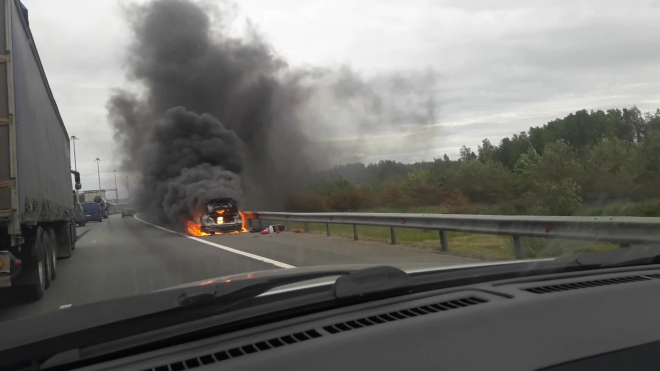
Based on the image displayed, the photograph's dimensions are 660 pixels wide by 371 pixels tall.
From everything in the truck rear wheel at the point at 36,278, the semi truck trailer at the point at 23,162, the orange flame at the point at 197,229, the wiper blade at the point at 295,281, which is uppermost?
the semi truck trailer at the point at 23,162

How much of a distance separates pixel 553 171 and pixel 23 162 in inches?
466

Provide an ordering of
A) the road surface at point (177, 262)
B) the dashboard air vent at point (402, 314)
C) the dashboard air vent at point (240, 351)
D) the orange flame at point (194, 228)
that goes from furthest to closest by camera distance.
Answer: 1. the orange flame at point (194, 228)
2. the road surface at point (177, 262)
3. the dashboard air vent at point (402, 314)
4. the dashboard air vent at point (240, 351)

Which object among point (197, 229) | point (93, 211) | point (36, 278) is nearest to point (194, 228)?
point (197, 229)

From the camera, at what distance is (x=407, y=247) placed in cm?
1174

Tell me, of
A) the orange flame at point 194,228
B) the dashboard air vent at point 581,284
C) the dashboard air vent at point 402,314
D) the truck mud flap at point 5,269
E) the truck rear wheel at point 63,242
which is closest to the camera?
the dashboard air vent at point 402,314

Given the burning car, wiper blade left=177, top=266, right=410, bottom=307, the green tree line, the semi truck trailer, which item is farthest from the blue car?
wiper blade left=177, top=266, right=410, bottom=307

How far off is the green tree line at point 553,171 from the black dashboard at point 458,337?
9.35 m

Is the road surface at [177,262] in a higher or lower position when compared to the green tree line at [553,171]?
lower

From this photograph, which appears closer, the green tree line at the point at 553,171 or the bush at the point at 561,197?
the green tree line at the point at 553,171

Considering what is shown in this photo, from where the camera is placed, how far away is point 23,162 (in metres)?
7.05

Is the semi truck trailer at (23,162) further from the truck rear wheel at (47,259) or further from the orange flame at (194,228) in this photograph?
the orange flame at (194,228)

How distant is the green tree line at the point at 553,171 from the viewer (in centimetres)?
1159

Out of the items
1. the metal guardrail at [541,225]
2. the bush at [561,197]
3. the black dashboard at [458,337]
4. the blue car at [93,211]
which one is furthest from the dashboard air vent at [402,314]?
the blue car at [93,211]

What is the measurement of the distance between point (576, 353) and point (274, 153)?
125 ft
